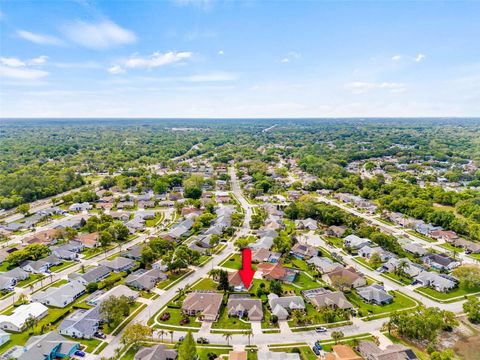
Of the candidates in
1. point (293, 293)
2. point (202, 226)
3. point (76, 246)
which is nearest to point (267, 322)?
point (293, 293)

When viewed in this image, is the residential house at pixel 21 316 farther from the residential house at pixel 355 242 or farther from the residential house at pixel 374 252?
the residential house at pixel 374 252

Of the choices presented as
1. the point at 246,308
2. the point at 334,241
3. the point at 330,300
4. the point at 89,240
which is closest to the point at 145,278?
the point at 246,308

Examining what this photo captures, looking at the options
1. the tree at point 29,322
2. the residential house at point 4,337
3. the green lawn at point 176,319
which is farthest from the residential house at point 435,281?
the residential house at point 4,337

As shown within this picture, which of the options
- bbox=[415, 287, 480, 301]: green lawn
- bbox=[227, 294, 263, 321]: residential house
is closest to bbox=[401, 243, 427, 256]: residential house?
bbox=[415, 287, 480, 301]: green lawn

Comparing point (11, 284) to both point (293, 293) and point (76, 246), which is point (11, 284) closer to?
point (76, 246)

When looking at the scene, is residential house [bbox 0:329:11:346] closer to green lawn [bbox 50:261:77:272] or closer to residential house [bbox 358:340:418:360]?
green lawn [bbox 50:261:77:272]

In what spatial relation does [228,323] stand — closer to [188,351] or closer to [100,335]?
[188,351]
